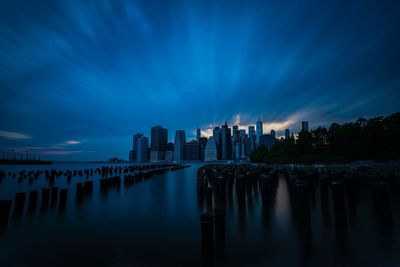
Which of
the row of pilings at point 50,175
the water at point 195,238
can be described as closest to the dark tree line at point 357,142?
the water at point 195,238

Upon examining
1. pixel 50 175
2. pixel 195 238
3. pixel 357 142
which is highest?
pixel 357 142

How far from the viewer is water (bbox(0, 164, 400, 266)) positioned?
6273 mm

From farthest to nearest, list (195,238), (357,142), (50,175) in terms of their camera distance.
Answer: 1. (50,175)
2. (357,142)
3. (195,238)

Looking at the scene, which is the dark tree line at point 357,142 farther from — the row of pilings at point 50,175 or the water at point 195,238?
the row of pilings at point 50,175

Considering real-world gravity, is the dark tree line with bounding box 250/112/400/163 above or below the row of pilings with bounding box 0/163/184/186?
above

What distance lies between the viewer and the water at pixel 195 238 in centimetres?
627

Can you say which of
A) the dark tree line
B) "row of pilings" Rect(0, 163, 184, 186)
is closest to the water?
"row of pilings" Rect(0, 163, 184, 186)

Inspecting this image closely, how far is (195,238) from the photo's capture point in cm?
819

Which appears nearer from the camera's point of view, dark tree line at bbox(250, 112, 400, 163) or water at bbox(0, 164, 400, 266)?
water at bbox(0, 164, 400, 266)

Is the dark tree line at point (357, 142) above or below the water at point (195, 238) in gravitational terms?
above

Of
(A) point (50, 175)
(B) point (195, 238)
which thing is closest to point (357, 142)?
(B) point (195, 238)

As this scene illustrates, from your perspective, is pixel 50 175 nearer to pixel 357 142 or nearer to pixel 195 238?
pixel 195 238

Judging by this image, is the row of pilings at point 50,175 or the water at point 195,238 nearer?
the water at point 195,238

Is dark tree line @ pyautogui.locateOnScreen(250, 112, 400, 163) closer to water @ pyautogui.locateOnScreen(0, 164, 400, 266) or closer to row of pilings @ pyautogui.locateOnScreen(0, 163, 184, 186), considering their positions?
water @ pyautogui.locateOnScreen(0, 164, 400, 266)
